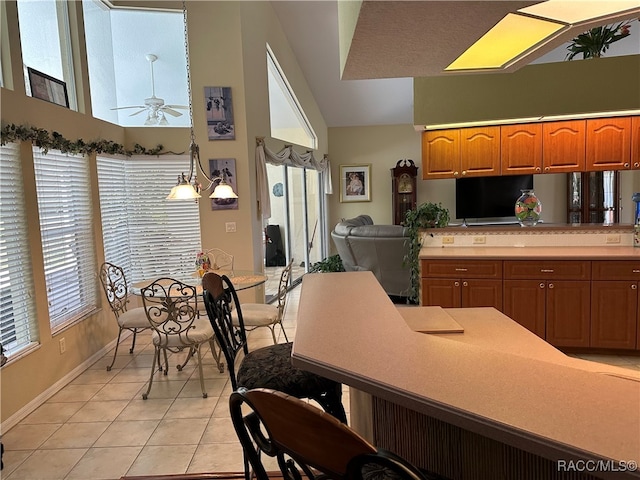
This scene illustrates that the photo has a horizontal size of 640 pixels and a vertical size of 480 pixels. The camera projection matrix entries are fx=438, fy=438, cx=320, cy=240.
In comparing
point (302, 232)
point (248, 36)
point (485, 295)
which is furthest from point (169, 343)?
point (302, 232)

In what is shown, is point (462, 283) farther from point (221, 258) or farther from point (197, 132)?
point (197, 132)

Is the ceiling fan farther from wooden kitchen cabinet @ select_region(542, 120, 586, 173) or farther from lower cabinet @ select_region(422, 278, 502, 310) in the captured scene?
wooden kitchen cabinet @ select_region(542, 120, 586, 173)

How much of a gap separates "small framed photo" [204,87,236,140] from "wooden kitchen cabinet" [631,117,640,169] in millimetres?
3862

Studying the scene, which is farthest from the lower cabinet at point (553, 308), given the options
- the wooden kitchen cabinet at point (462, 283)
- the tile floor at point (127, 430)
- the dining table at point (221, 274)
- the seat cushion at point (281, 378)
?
the seat cushion at point (281, 378)

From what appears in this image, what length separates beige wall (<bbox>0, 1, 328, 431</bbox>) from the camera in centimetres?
323

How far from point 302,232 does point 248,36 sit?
3496 mm

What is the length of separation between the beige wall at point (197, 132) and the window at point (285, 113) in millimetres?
330

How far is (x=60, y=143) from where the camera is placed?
11.7ft

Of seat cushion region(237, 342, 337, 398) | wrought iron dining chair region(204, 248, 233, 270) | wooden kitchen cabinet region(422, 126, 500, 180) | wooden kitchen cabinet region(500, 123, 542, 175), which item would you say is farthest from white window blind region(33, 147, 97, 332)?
wooden kitchen cabinet region(500, 123, 542, 175)

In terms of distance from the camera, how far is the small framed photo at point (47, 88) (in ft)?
11.4

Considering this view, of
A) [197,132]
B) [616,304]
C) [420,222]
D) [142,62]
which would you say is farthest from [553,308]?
[142,62]

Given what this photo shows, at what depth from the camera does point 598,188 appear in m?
7.65

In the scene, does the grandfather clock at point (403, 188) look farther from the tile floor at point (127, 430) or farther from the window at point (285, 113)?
the tile floor at point (127, 430)

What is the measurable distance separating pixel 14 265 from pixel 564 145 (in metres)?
4.64
